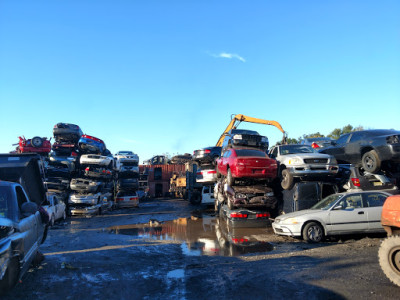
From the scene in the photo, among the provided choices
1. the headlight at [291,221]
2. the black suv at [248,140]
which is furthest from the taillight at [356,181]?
the black suv at [248,140]

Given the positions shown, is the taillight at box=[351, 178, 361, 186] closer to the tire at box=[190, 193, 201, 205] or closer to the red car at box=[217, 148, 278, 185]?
the red car at box=[217, 148, 278, 185]

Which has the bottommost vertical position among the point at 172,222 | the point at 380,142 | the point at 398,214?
the point at 172,222

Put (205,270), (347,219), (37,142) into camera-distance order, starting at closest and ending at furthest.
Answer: (205,270), (347,219), (37,142)

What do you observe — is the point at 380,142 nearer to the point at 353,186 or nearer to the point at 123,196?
the point at 353,186

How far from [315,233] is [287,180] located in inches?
104

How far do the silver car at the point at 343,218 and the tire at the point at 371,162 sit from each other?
155 cm

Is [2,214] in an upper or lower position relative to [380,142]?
lower

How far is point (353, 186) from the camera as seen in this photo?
389 inches

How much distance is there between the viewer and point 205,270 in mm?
5730

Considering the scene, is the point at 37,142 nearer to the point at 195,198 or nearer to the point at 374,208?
the point at 195,198

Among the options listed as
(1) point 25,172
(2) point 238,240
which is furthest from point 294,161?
(1) point 25,172

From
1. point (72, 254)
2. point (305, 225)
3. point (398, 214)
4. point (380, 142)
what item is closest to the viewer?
point (398, 214)

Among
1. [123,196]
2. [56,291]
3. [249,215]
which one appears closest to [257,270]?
[56,291]

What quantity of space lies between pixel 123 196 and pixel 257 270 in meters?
17.1
